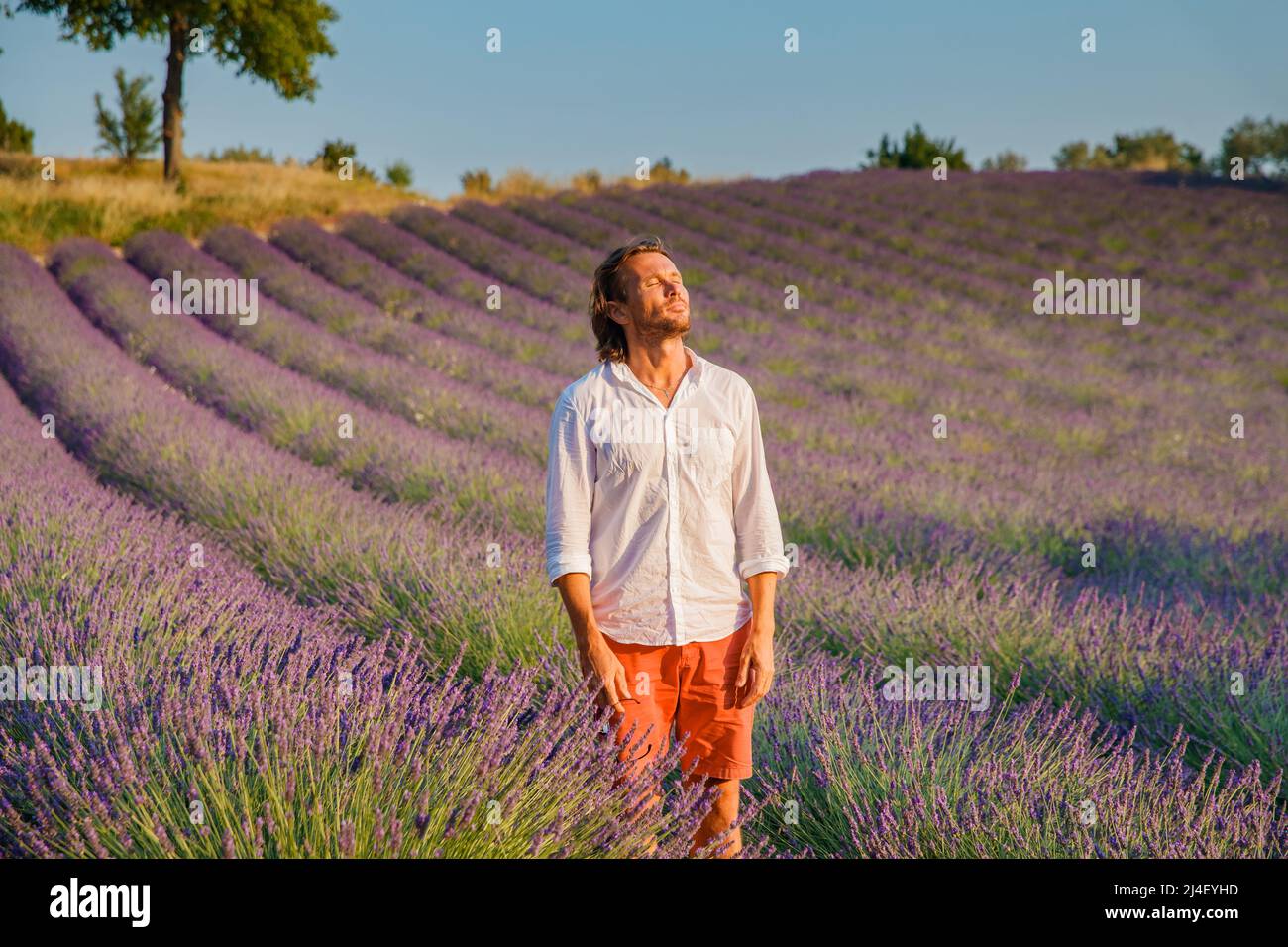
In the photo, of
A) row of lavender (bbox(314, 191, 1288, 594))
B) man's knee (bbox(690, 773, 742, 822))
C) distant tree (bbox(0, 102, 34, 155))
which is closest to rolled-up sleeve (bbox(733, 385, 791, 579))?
man's knee (bbox(690, 773, 742, 822))

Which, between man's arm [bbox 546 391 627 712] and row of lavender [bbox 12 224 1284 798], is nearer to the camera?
man's arm [bbox 546 391 627 712]

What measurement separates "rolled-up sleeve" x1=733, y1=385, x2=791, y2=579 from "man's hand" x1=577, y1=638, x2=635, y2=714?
304 millimetres

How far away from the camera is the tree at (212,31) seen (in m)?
14.8

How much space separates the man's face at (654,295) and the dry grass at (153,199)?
522 inches

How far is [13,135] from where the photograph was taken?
2141 centimetres

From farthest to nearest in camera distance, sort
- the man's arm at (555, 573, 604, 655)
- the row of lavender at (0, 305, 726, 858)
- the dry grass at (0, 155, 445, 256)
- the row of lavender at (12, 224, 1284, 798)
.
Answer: the dry grass at (0, 155, 445, 256)
the row of lavender at (12, 224, 1284, 798)
the man's arm at (555, 573, 604, 655)
the row of lavender at (0, 305, 726, 858)

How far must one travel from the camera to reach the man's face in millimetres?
1641

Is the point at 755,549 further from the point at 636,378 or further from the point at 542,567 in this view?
the point at 542,567

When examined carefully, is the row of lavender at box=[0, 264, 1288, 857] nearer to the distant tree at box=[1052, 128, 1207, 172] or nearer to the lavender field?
the lavender field

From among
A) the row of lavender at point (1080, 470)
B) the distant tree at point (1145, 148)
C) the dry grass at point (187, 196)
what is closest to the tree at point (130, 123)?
the dry grass at point (187, 196)

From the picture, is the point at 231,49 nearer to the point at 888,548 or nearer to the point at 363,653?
the point at 888,548

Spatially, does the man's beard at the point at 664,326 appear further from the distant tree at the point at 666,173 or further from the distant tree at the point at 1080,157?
the distant tree at the point at 1080,157

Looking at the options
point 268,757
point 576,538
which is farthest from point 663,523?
point 268,757

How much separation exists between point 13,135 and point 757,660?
25.7 metres
